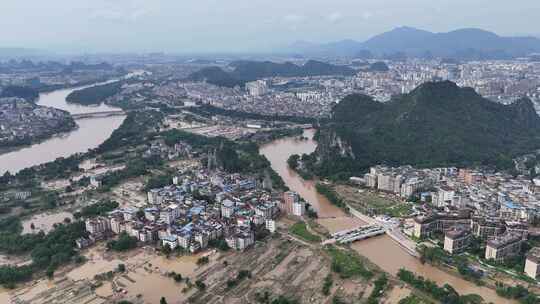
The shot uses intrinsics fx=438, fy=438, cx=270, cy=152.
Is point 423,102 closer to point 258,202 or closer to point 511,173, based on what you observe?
point 511,173

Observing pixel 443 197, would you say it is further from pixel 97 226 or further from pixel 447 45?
pixel 447 45

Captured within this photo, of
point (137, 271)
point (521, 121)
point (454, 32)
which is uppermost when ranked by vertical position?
point (454, 32)

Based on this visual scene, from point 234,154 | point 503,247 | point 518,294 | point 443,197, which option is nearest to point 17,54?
point 234,154

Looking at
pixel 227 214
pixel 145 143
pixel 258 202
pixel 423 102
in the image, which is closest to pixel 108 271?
pixel 227 214

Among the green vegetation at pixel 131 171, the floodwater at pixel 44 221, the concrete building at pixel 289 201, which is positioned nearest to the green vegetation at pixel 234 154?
the concrete building at pixel 289 201

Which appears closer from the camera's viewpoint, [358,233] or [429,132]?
[358,233]

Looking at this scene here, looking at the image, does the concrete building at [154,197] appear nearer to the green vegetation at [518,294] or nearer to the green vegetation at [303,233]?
the green vegetation at [303,233]
